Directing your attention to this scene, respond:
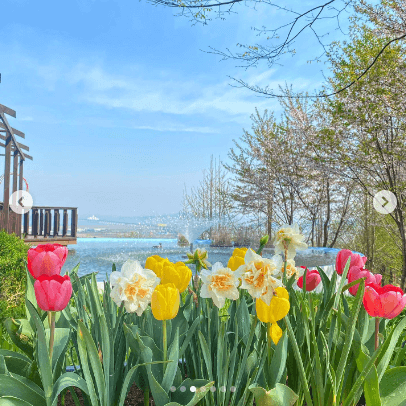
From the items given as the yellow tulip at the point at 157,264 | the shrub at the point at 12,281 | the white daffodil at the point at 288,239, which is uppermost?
the white daffodil at the point at 288,239

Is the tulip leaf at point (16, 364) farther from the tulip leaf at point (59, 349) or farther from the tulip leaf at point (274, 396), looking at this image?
the tulip leaf at point (274, 396)

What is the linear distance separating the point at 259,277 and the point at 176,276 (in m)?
0.23

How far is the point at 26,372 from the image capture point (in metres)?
1.10

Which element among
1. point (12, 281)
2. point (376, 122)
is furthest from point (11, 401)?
point (376, 122)

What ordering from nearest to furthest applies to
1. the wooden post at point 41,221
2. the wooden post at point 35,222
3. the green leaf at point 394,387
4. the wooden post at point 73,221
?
the green leaf at point 394,387 < the wooden post at point 35,222 < the wooden post at point 41,221 < the wooden post at point 73,221

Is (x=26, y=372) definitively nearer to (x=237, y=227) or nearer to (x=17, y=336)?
(x=17, y=336)

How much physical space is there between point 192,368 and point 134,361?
0.20 m

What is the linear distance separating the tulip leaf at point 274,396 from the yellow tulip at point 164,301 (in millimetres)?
253

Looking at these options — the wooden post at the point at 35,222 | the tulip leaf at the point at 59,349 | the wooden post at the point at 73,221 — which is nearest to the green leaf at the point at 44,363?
the tulip leaf at the point at 59,349

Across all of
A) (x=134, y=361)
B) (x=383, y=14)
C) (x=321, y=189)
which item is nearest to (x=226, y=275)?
(x=134, y=361)

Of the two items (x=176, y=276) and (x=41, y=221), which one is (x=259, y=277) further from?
(x=41, y=221)

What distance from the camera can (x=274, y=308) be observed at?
87 cm

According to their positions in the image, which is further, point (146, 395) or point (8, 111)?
point (8, 111)

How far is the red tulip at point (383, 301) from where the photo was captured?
980 mm
